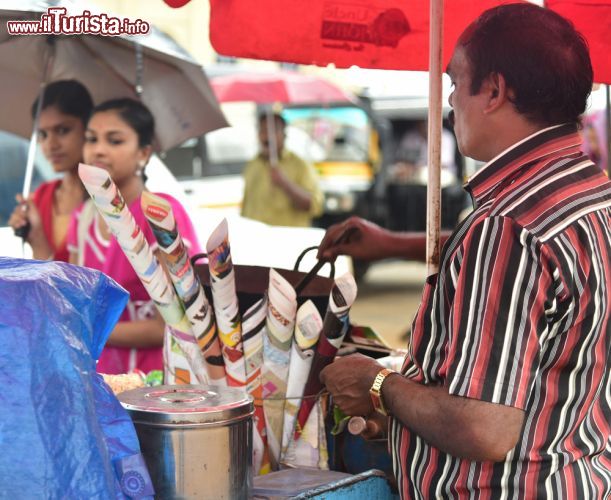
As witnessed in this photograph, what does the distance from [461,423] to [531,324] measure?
0.70 ft

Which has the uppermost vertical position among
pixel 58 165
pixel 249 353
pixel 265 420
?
pixel 58 165

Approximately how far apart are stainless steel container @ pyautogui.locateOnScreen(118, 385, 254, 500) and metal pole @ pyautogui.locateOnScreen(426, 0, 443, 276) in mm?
693

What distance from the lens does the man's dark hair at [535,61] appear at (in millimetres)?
1826

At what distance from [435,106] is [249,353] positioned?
2.42 ft

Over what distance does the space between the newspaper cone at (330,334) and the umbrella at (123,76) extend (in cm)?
224

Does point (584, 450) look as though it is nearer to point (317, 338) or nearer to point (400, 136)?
point (317, 338)

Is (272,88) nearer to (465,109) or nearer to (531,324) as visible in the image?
(465,109)

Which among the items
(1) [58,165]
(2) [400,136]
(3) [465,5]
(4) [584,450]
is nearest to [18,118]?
(1) [58,165]

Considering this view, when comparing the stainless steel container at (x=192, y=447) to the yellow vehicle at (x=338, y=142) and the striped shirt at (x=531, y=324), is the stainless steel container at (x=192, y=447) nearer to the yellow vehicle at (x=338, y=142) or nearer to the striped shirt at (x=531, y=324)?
the striped shirt at (x=531, y=324)

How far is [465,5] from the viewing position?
114 inches

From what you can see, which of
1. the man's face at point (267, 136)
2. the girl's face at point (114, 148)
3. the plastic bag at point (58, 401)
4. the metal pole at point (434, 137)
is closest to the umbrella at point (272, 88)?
the man's face at point (267, 136)

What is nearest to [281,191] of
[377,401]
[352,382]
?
[352,382]

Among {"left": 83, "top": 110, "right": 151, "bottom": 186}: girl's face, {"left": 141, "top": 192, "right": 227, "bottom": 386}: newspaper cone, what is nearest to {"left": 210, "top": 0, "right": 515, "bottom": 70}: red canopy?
{"left": 83, "top": 110, "right": 151, "bottom": 186}: girl's face

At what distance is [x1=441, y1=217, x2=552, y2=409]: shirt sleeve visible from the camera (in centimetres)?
171
